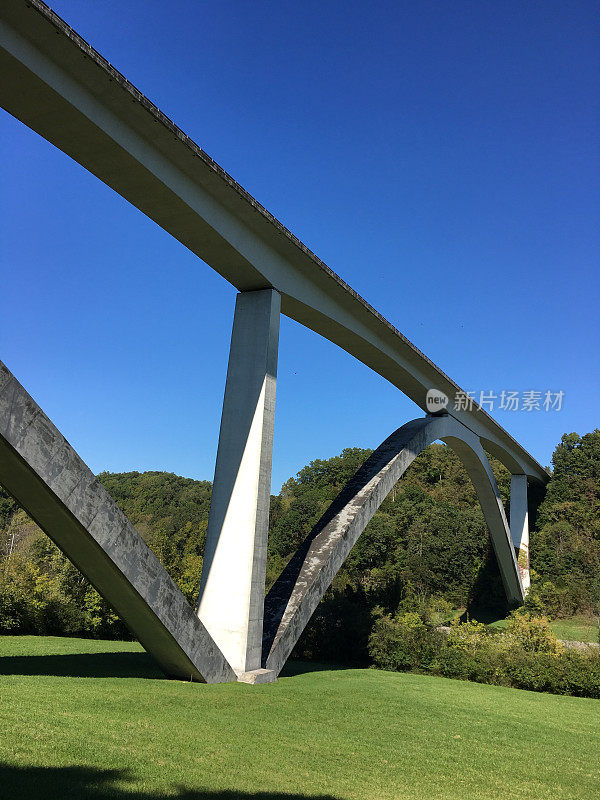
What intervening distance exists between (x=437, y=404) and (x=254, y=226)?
47.3 ft

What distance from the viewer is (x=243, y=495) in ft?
40.6

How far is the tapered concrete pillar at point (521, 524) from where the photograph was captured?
125ft

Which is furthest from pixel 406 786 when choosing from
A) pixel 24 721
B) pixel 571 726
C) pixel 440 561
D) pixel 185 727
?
pixel 440 561

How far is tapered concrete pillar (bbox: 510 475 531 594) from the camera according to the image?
38.2 meters

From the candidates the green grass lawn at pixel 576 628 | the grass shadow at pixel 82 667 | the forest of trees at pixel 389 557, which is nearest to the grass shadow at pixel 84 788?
the grass shadow at pixel 82 667

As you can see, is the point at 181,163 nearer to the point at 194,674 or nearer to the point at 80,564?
the point at 80,564

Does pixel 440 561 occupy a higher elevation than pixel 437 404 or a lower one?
lower

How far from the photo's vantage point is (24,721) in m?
6.45

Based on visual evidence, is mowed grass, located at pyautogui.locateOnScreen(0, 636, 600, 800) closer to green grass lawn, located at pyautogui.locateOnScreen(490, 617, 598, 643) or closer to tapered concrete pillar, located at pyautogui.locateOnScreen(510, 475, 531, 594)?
green grass lawn, located at pyautogui.locateOnScreen(490, 617, 598, 643)

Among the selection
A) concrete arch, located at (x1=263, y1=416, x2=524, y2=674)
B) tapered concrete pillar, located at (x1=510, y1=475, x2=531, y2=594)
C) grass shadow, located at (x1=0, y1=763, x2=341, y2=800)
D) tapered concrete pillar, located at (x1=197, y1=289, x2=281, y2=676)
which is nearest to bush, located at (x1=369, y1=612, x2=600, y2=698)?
concrete arch, located at (x1=263, y1=416, x2=524, y2=674)

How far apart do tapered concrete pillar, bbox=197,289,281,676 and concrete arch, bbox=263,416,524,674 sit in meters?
1.31

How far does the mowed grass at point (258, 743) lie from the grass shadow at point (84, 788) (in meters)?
0.02

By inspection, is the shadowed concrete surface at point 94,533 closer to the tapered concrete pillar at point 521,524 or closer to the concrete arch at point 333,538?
the concrete arch at point 333,538

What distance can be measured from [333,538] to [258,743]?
8.33 metres
